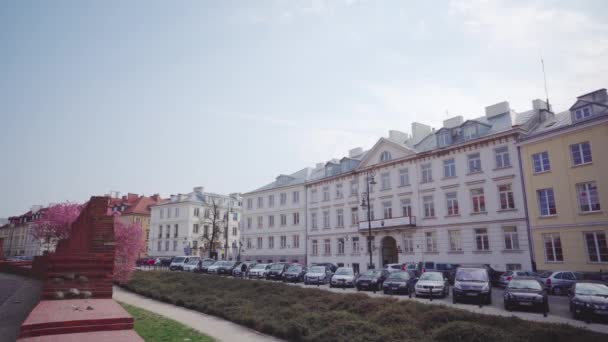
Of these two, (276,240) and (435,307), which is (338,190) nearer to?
(276,240)

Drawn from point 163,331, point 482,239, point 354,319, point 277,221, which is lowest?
point 163,331

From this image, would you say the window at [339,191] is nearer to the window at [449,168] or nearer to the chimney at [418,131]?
the chimney at [418,131]

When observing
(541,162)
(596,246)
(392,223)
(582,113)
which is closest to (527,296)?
(596,246)

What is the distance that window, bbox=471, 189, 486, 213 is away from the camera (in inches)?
1356

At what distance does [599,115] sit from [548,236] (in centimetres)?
941

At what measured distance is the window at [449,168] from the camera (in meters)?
37.2

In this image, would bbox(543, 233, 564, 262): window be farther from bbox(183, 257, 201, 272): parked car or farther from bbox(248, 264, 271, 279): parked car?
bbox(183, 257, 201, 272): parked car

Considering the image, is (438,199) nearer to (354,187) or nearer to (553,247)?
(553,247)

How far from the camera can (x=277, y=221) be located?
56125 mm

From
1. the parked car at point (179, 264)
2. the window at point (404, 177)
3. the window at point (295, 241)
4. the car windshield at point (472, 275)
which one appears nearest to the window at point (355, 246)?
the window at point (404, 177)

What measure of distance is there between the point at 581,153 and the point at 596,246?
21.9ft

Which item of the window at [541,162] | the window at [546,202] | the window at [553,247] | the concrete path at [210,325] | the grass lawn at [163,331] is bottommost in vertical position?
the concrete path at [210,325]

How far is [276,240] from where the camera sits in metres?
55.6

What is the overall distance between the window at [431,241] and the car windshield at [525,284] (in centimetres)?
1944
